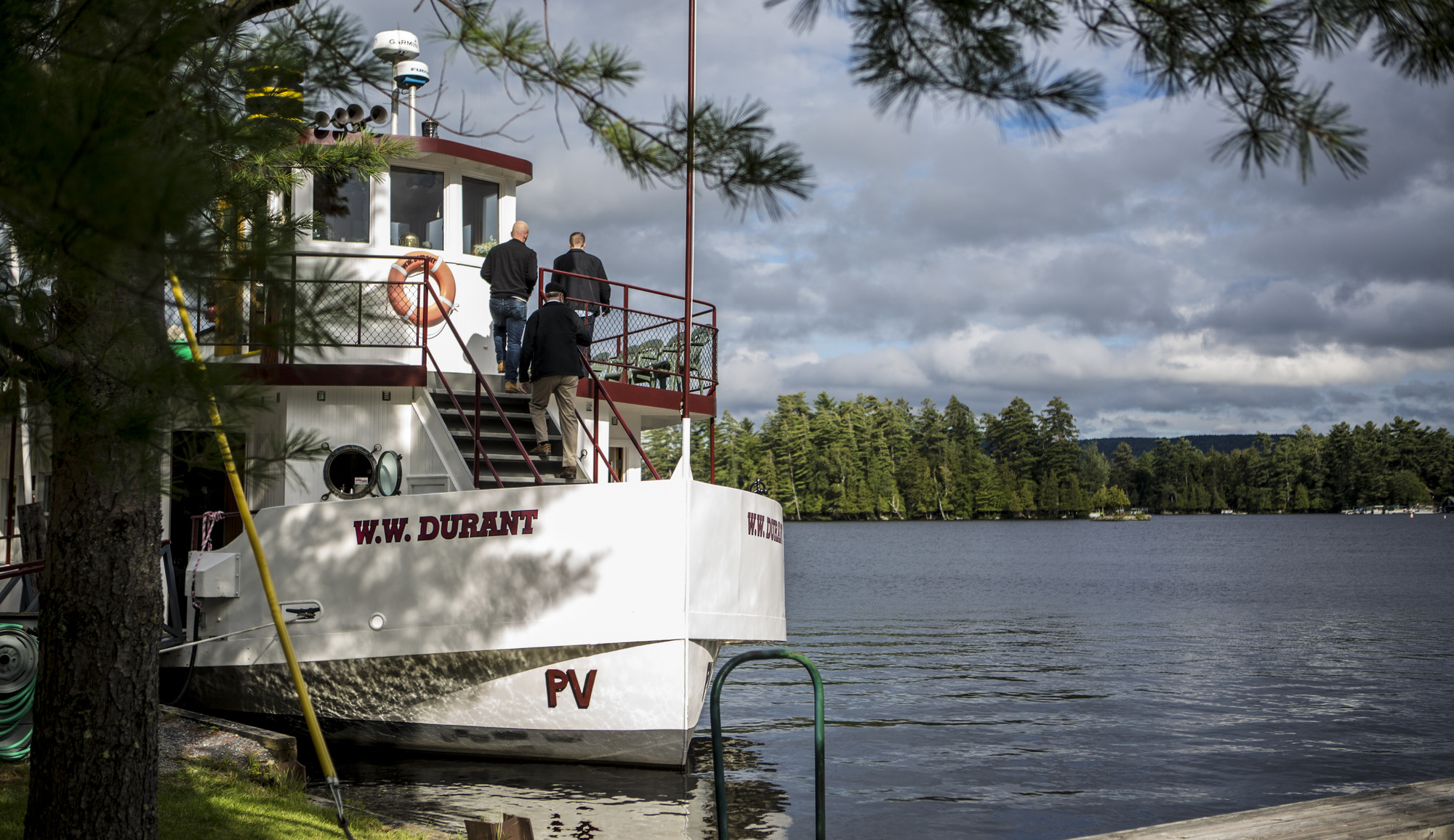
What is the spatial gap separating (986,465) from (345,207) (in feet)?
467

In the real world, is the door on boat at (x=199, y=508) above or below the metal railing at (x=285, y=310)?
below

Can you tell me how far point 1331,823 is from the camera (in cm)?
509

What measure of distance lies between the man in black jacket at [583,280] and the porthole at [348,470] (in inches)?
98.4

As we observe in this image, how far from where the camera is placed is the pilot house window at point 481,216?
40.2ft

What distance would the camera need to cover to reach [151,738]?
4992 mm

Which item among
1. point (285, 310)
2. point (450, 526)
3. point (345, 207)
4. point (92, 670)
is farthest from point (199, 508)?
point (285, 310)

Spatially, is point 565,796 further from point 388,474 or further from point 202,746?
point 388,474

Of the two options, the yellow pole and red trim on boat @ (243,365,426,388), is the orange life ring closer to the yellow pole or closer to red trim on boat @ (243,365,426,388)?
red trim on boat @ (243,365,426,388)

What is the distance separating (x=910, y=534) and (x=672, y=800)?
92.6m

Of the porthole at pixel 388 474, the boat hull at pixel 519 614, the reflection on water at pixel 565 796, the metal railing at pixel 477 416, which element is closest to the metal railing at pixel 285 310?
the boat hull at pixel 519 614

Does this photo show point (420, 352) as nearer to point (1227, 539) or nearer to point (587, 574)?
point (587, 574)

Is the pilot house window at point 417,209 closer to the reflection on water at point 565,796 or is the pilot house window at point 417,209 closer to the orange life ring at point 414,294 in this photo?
the orange life ring at point 414,294

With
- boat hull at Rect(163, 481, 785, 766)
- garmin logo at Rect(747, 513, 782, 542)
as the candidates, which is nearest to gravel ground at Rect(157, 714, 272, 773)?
boat hull at Rect(163, 481, 785, 766)

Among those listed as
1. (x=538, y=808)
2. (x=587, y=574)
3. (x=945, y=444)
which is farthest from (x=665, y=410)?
(x=945, y=444)
